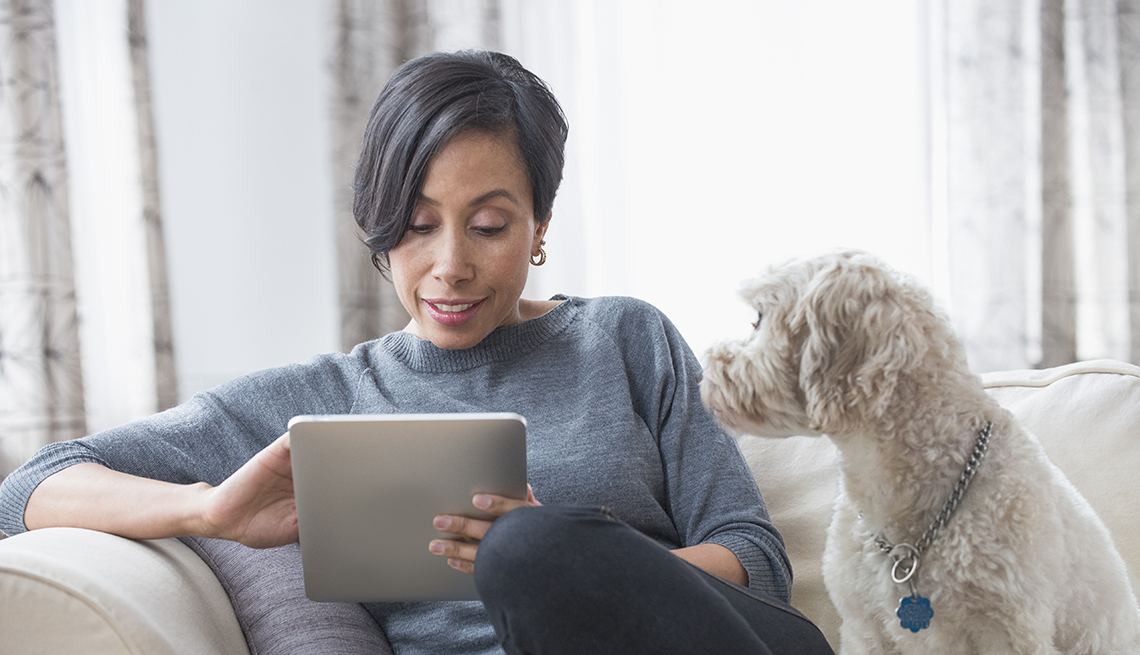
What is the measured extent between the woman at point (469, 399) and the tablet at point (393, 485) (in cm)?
4

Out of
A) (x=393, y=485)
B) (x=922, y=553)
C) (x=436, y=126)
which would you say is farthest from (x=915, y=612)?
(x=436, y=126)

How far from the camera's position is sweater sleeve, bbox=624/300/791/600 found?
1097 millimetres

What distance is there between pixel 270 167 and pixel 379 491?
6.93ft

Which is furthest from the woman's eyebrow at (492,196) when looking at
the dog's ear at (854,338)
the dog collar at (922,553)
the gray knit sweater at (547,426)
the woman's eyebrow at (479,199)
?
the dog collar at (922,553)

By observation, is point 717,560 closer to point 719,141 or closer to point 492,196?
point 492,196

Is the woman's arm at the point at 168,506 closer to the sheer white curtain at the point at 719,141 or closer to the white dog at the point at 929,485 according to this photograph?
the white dog at the point at 929,485

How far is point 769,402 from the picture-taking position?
1.02m

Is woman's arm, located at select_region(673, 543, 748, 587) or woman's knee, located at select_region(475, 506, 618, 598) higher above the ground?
woman's knee, located at select_region(475, 506, 618, 598)

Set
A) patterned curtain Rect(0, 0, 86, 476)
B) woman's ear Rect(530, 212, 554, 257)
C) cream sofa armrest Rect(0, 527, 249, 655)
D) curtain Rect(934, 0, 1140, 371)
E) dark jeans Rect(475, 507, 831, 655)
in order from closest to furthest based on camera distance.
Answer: dark jeans Rect(475, 507, 831, 655)
cream sofa armrest Rect(0, 527, 249, 655)
woman's ear Rect(530, 212, 554, 257)
patterned curtain Rect(0, 0, 86, 476)
curtain Rect(934, 0, 1140, 371)

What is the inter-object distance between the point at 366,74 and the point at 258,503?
1919 millimetres

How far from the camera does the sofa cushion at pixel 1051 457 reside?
125cm

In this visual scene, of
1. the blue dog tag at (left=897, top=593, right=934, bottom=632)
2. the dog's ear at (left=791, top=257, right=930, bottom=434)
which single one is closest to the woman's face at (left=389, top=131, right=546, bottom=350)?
the dog's ear at (left=791, top=257, right=930, bottom=434)

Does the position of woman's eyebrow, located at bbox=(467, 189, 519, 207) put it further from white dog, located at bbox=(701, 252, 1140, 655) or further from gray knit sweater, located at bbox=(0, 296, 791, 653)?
white dog, located at bbox=(701, 252, 1140, 655)

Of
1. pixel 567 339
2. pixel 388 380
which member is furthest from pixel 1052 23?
pixel 388 380
